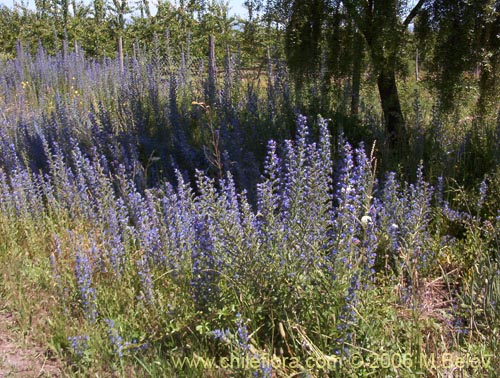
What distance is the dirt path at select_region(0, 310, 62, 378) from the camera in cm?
259

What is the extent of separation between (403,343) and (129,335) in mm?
1367

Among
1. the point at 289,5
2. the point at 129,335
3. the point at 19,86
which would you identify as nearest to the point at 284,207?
the point at 129,335

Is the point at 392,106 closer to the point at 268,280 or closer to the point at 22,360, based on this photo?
the point at 268,280

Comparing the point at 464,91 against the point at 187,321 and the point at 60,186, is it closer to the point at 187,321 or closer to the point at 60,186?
the point at 187,321

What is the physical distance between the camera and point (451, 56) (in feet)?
13.4

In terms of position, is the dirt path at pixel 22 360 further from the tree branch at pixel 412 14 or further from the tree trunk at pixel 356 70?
the tree branch at pixel 412 14

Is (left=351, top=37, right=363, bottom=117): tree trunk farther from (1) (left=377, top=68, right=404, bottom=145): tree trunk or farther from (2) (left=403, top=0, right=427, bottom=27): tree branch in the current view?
(2) (left=403, top=0, right=427, bottom=27): tree branch

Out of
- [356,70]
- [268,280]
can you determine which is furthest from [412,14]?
[268,280]

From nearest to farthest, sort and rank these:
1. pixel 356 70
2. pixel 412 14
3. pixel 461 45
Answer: pixel 461 45 < pixel 412 14 < pixel 356 70

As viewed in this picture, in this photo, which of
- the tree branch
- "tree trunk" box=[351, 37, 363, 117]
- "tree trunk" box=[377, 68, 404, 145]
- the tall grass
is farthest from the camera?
"tree trunk" box=[377, 68, 404, 145]

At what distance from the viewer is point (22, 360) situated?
271cm

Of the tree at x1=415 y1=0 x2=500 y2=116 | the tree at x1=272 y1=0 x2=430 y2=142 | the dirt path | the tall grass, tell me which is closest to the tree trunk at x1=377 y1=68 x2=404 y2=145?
the tree at x1=272 y1=0 x2=430 y2=142

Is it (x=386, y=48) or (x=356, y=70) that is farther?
(x=356, y=70)

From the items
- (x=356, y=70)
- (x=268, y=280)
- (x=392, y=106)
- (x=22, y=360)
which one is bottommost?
(x=22, y=360)
